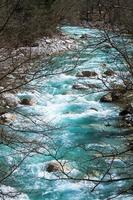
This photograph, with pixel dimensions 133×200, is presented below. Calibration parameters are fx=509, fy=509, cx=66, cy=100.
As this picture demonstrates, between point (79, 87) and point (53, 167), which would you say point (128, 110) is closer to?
point (53, 167)

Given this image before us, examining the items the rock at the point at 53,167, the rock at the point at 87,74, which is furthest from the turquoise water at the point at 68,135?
the rock at the point at 87,74

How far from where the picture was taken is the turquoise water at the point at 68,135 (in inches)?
284

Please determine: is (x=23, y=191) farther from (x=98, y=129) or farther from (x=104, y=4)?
(x=104, y=4)

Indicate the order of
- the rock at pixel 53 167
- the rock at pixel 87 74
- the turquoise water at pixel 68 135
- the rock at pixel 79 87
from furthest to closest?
1. the rock at pixel 87 74
2. the rock at pixel 79 87
3. the rock at pixel 53 167
4. the turquoise water at pixel 68 135

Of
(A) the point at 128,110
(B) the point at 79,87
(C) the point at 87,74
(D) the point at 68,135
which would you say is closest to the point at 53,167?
(D) the point at 68,135

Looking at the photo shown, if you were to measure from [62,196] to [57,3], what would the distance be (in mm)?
16011

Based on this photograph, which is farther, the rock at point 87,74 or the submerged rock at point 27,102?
the rock at point 87,74

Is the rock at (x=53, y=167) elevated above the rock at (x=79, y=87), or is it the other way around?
the rock at (x=53, y=167)

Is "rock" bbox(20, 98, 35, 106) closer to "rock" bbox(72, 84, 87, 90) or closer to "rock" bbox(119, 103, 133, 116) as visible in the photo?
"rock" bbox(72, 84, 87, 90)

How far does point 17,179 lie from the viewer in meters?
9.37

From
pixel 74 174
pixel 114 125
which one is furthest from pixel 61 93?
pixel 74 174

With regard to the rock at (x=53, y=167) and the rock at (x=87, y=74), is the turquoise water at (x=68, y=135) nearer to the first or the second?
the rock at (x=53, y=167)

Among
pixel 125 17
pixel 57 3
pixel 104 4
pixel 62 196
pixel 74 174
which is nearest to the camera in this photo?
pixel 104 4

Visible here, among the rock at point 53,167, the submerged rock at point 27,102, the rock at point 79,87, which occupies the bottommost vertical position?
Result: the rock at point 79,87
